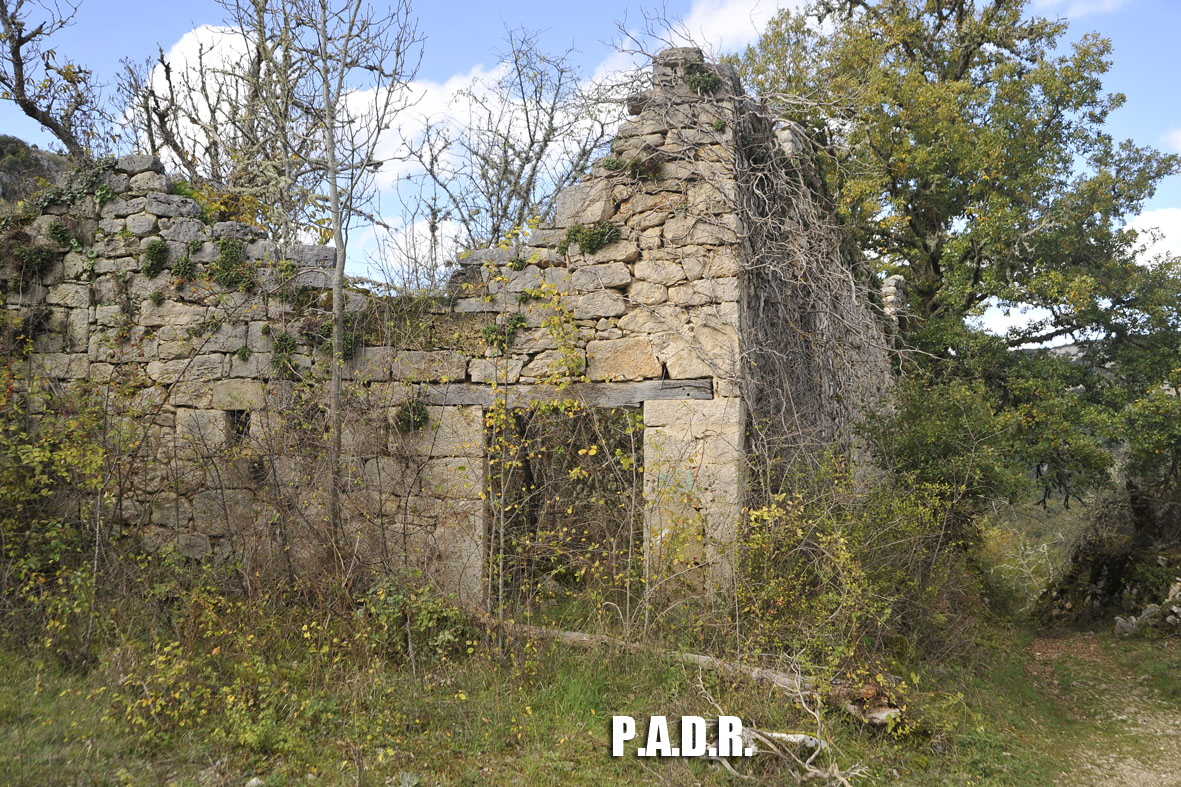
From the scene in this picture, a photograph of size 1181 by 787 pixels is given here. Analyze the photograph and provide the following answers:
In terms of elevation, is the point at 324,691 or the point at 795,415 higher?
the point at 795,415

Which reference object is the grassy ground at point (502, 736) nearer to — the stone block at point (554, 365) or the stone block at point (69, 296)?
the stone block at point (554, 365)

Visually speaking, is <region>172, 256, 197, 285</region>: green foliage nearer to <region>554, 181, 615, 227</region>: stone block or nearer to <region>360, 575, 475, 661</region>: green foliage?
<region>554, 181, 615, 227</region>: stone block

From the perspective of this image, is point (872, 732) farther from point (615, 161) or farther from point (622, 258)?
A: point (615, 161)

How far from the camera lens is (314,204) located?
21.3 feet

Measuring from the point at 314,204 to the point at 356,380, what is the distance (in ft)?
4.77

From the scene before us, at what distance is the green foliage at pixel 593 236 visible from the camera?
6332 mm

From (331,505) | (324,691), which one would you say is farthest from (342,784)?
(331,505)

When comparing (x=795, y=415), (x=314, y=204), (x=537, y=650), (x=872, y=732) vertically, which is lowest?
(x=872, y=732)

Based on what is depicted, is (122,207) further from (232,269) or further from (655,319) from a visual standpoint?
(655,319)

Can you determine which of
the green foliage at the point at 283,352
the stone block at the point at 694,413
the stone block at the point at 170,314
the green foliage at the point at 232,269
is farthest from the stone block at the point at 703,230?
the stone block at the point at 170,314

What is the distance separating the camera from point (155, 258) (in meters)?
6.73

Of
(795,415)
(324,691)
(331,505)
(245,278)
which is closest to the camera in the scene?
(324,691)

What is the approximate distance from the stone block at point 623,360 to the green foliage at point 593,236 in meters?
0.77

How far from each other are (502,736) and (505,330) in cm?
312
